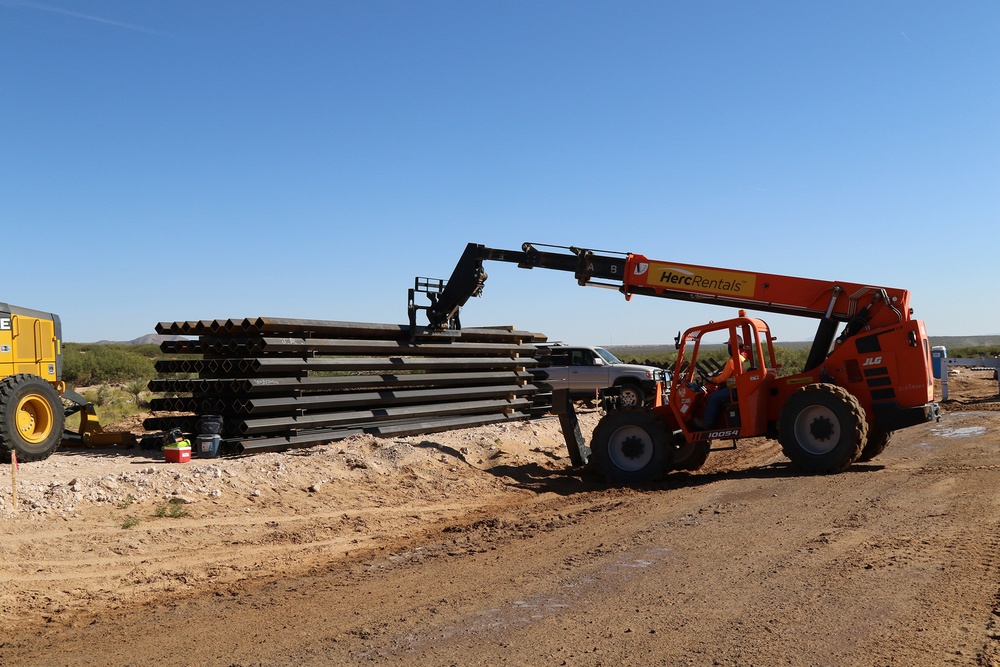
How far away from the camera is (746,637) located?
5566mm

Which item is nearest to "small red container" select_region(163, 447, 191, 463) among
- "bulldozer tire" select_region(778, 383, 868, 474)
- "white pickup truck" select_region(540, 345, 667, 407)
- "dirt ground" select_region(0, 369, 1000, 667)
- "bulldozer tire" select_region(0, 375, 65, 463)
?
"dirt ground" select_region(0, 369, 1000, 667)

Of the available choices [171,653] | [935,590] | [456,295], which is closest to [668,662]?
[935,590]

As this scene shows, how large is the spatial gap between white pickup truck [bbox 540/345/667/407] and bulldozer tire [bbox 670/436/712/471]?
10.2 metres

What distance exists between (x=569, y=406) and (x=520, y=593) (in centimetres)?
772

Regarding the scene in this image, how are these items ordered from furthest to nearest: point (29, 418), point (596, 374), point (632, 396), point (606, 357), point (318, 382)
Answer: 1. point (606, 357)
2. point (596, 374)
3. point (632, 396)
4. point (318, 382)
5. point (29, 418)

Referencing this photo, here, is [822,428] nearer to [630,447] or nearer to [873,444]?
[873,444]

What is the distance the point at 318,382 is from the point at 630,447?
5167 millimetres

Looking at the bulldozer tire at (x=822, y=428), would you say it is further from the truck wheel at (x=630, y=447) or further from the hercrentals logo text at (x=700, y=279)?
the hercrentals logo text at (x=700, y=279)

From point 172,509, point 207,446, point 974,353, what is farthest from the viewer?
point 974,353

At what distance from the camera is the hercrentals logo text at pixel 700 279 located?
14.2 meters

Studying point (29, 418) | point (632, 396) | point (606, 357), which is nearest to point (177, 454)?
point (29, 418)

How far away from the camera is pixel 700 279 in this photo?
47.7 ft

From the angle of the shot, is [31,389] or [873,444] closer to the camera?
[31,389]

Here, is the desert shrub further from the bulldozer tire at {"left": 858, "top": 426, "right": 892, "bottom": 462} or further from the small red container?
the small red container
